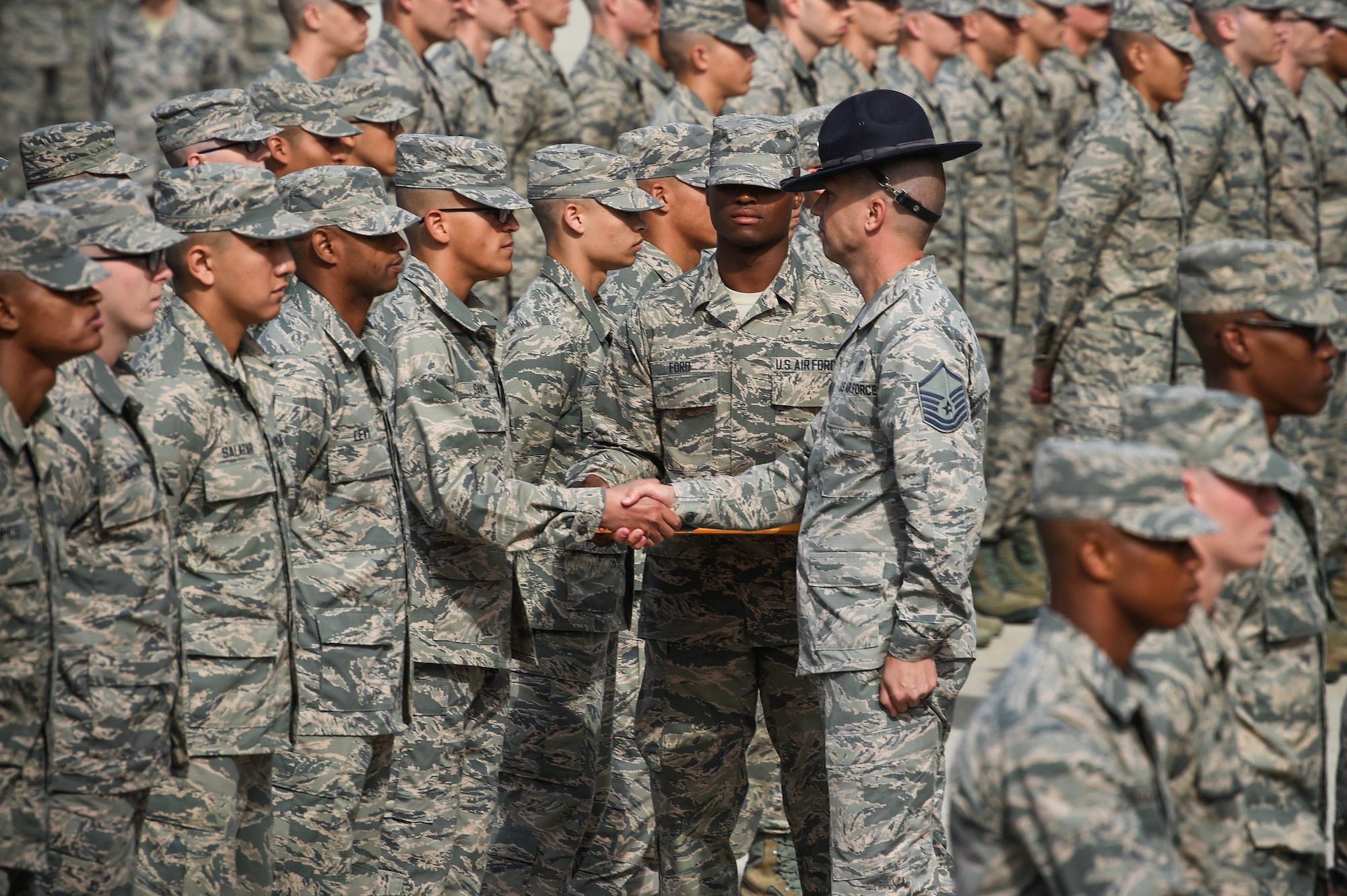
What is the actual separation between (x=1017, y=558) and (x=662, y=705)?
503 centimetres

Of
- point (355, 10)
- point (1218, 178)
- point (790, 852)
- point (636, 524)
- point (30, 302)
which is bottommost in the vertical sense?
point (790, 852)

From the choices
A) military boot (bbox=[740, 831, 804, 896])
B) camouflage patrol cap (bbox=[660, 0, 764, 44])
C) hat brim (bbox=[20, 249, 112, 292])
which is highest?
camouflage patrol cap (bbox=[660, 0, 764, 44])

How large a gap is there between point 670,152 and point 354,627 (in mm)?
2421

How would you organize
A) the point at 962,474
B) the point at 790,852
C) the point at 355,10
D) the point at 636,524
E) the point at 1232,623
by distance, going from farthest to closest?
the point at 355,10
the point at 790,852
the point at 636,524
the point at 962,474
the point at 1232,623

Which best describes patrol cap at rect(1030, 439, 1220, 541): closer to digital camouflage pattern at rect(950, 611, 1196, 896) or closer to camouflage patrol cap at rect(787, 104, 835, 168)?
digital camouflage pattern at rect(950, 611, 1196, 896)

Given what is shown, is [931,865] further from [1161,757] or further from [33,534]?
[33,534]

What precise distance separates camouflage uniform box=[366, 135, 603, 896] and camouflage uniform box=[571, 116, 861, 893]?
13.1 inches

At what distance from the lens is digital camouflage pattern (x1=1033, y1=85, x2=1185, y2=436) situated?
754cm

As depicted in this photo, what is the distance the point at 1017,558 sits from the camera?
30.7 feet

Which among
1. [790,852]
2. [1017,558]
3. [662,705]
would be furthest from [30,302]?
[1017,558]

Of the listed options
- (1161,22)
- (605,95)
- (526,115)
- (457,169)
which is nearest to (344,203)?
(457,169)

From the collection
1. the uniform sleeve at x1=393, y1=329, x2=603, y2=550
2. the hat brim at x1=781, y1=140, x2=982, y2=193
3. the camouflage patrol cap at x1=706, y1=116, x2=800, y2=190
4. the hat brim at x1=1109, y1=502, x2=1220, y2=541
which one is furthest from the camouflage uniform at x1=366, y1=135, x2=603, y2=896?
A: the hat brim at x1=1109, y1=502, x2=1220, y2=541

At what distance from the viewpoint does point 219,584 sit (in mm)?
4043

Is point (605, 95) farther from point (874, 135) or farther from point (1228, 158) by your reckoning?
point (874, 135)
